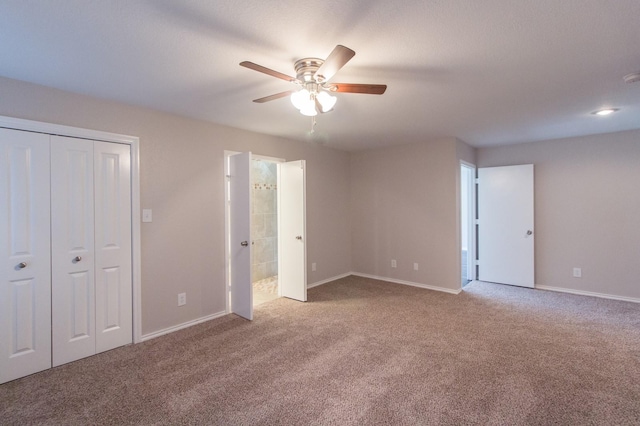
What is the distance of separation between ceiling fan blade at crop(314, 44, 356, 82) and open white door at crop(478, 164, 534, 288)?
424cm

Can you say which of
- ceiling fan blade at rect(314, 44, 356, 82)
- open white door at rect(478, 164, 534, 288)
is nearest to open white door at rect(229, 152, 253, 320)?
ceiling fan blade at rect(314, 44, 356, 82)

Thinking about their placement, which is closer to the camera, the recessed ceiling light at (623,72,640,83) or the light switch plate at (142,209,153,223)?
the recessed ceiling light at (623,72,640,83)

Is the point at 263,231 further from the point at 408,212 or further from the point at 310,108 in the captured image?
the point at 310,108

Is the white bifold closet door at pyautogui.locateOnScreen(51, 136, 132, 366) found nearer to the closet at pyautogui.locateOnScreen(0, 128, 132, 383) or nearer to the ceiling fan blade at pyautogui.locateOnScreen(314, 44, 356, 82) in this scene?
the closet at pyautogui.locateOnScreen(0, 128, 132, 383)

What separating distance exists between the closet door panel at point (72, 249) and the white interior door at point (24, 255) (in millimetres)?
58

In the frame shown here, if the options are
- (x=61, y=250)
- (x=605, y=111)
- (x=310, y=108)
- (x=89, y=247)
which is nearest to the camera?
(x=310, y=108)

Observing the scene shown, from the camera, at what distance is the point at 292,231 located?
14.4ft

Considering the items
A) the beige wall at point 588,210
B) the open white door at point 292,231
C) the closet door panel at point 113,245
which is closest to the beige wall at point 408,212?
the beige wall at point 588,210

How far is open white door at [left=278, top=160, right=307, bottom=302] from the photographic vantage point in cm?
424

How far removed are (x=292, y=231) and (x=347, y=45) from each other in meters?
2.84

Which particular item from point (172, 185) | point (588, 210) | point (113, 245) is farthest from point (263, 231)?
point (588, 210)

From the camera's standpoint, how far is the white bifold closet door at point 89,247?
260 cm

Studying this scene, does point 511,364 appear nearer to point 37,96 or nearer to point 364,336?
point 364,336

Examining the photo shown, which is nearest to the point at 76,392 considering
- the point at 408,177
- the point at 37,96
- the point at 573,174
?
the point at 37,96
